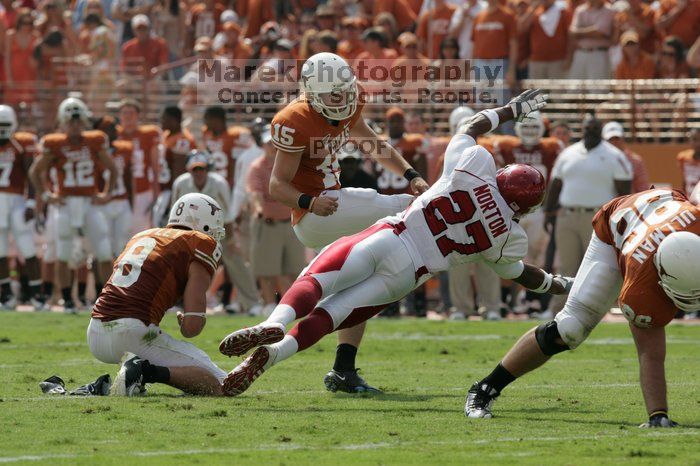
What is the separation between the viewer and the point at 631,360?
10.0 m

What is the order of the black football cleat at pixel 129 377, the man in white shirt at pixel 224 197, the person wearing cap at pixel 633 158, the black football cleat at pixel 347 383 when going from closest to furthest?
the black football cleat at pixel 129 377 → the black football cleat at pixel 347 383 → the man in white shirt at pixel 224 197 → the person wearing cap at pixel 633 158

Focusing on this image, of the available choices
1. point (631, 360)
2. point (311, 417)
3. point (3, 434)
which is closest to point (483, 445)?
point (311, 417)

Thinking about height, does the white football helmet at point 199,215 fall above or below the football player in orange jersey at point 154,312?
above

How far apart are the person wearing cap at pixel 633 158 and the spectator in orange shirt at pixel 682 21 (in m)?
1.93

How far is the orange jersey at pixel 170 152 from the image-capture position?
15.1 m

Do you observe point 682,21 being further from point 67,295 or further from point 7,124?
point 7,124

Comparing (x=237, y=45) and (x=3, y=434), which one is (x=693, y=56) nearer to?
(x=237, y=45)

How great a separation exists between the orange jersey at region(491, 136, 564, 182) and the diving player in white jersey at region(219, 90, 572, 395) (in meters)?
6.90

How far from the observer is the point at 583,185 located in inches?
529

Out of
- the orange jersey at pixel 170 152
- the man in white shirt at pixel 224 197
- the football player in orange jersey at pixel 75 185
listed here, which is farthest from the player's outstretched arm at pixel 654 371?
the orange jersey at pixel 170 152

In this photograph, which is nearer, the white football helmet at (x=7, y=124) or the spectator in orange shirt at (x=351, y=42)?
the white football helmet at (x=7, y=124)

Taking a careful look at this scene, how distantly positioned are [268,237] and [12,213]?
9.91 ft

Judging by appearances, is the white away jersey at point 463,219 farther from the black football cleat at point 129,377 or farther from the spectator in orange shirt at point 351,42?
the spectator in orange shirt at point 351,42

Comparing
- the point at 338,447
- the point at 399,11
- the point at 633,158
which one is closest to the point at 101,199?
the point at 399,11
